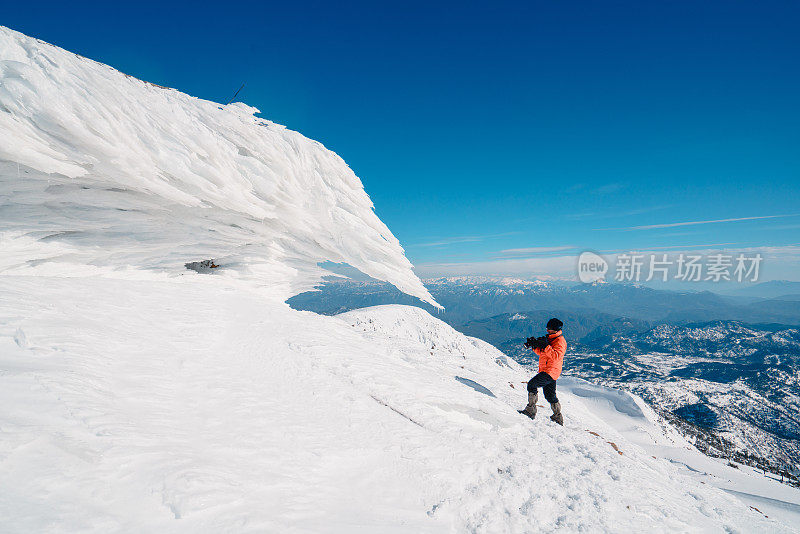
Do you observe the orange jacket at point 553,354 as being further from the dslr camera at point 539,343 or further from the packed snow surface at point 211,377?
the packed snow surface at point 211,377

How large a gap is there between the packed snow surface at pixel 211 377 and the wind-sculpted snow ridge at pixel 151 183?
0.15ft

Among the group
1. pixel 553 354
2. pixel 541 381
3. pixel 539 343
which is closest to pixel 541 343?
pixel 539 343

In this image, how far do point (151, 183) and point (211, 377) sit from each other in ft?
14.2

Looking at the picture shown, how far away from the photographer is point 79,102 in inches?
250

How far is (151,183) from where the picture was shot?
281 inches

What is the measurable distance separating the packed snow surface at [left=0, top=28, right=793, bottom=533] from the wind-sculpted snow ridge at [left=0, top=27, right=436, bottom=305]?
0.15ft

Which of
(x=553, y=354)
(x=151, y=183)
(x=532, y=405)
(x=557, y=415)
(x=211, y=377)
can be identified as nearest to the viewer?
(x=211, y=377)

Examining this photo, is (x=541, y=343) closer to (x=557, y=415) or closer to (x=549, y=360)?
(x=549, y=360)

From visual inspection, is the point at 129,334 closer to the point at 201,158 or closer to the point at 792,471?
the point at 201,158

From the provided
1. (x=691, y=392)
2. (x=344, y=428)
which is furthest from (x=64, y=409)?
(x=691, y=392)

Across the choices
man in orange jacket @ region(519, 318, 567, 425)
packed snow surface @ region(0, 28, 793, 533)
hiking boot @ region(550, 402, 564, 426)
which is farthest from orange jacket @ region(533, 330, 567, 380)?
packed snow surface @ region(0, 28, 793, 533)

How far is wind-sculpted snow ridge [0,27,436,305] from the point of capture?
20.2 ft

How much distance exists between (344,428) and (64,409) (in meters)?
3.73

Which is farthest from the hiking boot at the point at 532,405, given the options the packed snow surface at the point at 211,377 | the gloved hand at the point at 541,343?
the gloved hand at the point at 541,343
